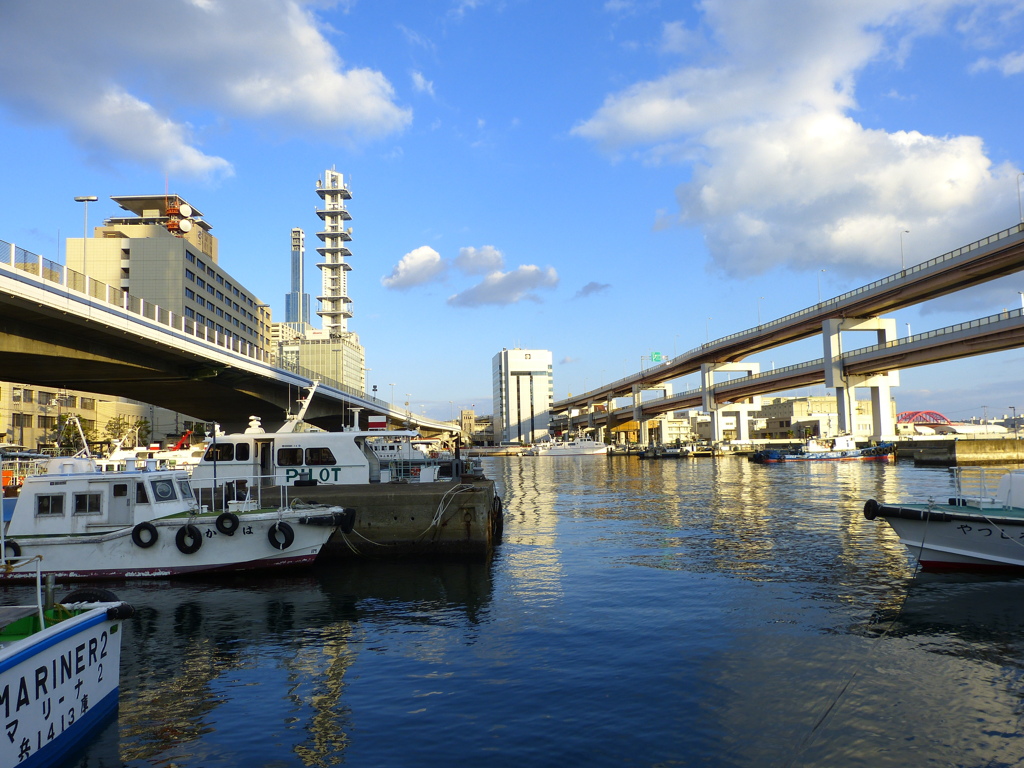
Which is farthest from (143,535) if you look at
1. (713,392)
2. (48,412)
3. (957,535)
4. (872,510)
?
(713,392)

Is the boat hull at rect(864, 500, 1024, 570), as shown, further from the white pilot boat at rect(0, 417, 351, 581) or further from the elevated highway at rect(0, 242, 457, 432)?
the elevated highway at rect(0, 242, 457, 432)

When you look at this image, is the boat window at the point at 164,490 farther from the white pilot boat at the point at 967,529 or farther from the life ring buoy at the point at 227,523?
the white pilot boat at the point at 967,529

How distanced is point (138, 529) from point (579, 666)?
12.8 metres

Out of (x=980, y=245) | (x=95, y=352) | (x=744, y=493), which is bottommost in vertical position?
(x=744, y=493)

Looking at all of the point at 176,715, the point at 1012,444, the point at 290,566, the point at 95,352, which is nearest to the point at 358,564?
the point at 290,566

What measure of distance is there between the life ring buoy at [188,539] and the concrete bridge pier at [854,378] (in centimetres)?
9380

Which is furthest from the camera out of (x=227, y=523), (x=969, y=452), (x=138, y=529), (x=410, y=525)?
(x=969, y=452)

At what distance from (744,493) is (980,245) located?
4647cm

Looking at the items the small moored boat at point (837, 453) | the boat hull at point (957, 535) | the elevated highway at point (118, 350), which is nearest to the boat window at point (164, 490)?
the elevated highway at point (118, 350)

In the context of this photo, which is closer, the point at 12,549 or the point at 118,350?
the point at 12,549

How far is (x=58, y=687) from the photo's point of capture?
8.09 metres

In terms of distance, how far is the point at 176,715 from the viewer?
398 inches

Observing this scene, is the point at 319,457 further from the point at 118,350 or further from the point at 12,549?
the point at 118,350

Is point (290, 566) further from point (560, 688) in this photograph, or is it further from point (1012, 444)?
point (1012, 444)
